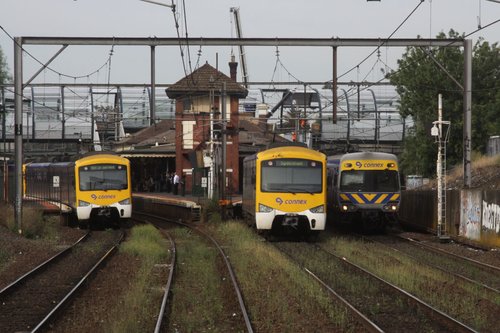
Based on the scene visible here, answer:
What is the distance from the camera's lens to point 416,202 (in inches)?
1171

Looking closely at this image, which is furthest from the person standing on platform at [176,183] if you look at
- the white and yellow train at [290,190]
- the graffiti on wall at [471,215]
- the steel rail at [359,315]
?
the steel rail at [359,315]

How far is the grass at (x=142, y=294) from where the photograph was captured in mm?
9761

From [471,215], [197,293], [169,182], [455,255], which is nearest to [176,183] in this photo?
[169,182]

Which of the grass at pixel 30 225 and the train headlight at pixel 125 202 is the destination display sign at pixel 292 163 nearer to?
the grass at pixel 30 225

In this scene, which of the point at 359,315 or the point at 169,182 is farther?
the point at 169,182

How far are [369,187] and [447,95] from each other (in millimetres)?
16936

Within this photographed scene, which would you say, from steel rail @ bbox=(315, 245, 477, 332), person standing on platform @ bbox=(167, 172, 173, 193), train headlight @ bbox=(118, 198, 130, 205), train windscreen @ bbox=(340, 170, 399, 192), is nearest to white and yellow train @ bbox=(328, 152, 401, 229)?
train windscreen @ bbox=(340, 170, 399, 192)

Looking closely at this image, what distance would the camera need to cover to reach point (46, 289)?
13664mm

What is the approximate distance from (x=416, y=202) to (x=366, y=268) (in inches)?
562

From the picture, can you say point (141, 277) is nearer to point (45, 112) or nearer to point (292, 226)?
point (292, 226)

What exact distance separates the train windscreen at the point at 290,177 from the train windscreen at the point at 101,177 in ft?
28.4

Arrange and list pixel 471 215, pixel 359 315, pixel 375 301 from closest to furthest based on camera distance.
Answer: pixel 359 315 → pixel 375 301 → pixel 471 215

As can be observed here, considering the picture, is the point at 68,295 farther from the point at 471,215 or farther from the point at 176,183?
the point at 176,183

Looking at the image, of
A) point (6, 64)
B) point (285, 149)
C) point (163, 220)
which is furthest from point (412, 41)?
point (6, 64)
